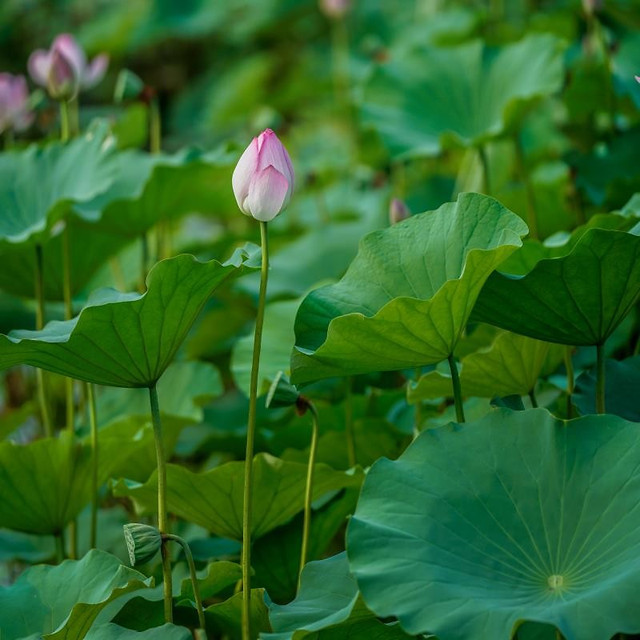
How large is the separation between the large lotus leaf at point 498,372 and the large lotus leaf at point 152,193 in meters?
0.62

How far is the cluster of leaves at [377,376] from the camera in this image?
87 cm

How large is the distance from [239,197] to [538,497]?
38cm

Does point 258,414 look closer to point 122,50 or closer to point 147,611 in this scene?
point 147,611

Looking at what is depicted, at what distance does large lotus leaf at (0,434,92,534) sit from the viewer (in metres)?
1.25

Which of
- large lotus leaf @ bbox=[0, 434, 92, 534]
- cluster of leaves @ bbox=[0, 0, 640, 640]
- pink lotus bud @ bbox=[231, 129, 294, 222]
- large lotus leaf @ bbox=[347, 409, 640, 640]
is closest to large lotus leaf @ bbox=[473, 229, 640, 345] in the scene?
cluster of leaves @ bbox=[0, 0, 640, 640]

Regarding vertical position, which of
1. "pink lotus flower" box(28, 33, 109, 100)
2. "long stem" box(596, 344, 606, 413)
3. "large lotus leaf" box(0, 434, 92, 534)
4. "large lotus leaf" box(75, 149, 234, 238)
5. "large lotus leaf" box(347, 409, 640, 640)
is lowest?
"large lotus leaf" box(0, 434, 92, 534)

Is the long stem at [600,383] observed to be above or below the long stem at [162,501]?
above

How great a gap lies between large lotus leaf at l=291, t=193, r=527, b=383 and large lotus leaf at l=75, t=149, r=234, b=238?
0.55 m

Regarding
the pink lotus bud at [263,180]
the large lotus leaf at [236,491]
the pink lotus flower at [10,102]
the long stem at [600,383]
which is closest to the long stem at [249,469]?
the pink lotus bud at [263,180]

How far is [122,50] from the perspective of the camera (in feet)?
15.5

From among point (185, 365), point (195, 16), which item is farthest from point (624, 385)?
point (195, 16)

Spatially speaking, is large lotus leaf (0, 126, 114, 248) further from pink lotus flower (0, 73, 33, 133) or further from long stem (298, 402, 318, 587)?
long stem (298, 402, 318, 587)

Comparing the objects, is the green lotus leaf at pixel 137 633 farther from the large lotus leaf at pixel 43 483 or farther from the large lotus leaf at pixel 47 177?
the large lotus leaf at pixel 47 177

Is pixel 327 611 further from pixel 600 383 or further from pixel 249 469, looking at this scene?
pixel 600 383
